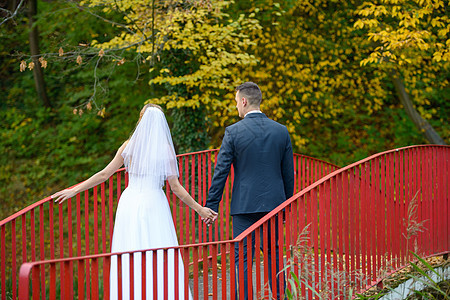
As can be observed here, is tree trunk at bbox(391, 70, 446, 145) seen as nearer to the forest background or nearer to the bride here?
the forest background

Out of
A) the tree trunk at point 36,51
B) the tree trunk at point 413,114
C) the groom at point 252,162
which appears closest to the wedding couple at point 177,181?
the groom at point 252,162

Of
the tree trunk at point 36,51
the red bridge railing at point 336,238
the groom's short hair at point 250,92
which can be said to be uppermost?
the tree trunk at point 36,51

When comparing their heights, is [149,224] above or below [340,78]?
below

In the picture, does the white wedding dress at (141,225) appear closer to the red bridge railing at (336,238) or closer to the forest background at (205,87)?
the red bridge railing at (336,238)

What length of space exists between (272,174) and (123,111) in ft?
35.2

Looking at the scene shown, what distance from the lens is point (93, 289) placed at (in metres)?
3.23

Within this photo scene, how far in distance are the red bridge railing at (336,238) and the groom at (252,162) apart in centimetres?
19

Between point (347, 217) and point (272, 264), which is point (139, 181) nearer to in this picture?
point (272, 264)

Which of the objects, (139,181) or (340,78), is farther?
(340,78)

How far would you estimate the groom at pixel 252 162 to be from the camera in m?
4.27

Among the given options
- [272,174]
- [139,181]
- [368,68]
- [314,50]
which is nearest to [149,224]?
[139,181]

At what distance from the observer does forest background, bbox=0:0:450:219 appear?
10875 millimetres

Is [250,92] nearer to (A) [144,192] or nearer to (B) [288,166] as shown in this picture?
(B) [288,166]

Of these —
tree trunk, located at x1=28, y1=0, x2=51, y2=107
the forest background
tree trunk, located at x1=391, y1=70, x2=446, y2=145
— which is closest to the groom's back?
the forest background
